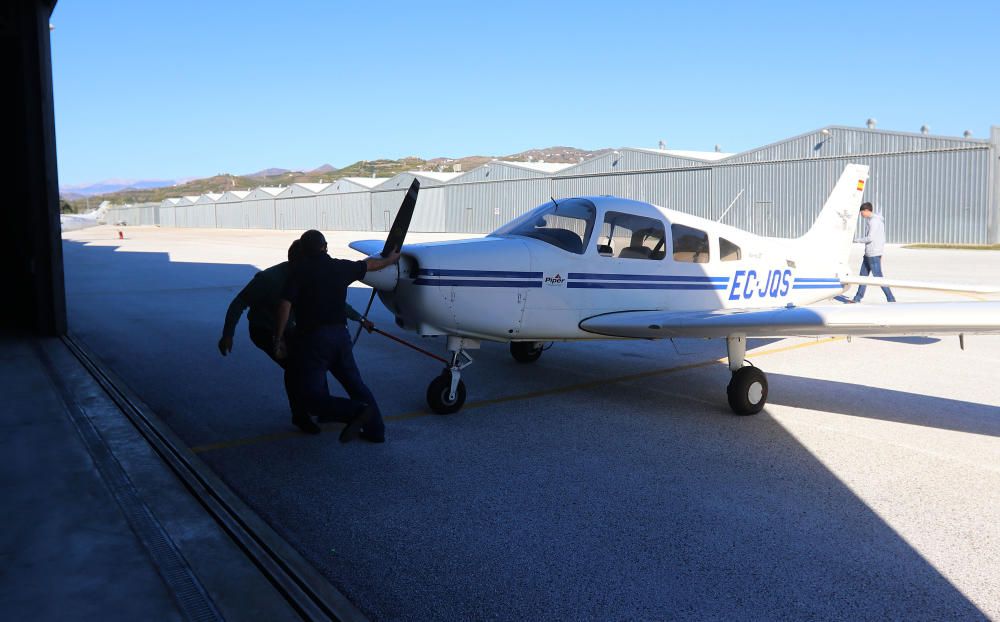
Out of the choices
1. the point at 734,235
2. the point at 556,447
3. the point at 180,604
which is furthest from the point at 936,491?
the point at 180,604

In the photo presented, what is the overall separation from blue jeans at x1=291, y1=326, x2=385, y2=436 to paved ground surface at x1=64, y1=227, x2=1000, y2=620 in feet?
1.26

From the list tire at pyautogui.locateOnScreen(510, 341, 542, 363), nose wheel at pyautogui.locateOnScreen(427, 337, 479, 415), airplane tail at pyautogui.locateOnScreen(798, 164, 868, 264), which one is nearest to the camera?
nose wheel at pyautogui.locateOnScreen(427, 337, 479, 415)

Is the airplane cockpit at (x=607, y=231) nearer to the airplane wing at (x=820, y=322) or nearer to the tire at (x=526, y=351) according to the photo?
the airplane wing at (x=820, y=322)

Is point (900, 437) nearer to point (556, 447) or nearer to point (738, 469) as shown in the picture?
point (738, 469)

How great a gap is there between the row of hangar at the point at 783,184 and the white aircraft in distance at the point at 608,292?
15.2 m

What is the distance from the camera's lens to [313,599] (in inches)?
137

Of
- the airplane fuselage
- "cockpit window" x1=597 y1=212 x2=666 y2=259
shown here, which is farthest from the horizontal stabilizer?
"cockpit window" x1=597 y1=212 x2=666 y2=259

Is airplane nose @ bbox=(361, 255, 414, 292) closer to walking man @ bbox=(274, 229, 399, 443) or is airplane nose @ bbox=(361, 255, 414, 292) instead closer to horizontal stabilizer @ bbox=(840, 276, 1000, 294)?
walking man @ bbox=(274, 229, 399, 443)

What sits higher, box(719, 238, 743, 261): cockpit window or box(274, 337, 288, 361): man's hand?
box(719, 238, 743, 261): cockpit window

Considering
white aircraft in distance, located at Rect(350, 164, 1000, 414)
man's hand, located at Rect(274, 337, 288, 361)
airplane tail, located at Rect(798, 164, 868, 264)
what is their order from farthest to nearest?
airplane tail, located at Rect(798, 164, 868, 264) → white aircraft in distance, located at Rect(350, 164, 1000, 414) → man's hand, located at Rect(274, 337, 288, 361)

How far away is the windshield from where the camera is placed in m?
7.00

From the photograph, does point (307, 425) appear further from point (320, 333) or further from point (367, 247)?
point (367, 247)

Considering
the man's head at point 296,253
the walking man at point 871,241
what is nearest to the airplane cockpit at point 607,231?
the man's head at point 296,253

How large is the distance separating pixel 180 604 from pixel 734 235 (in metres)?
6.62
